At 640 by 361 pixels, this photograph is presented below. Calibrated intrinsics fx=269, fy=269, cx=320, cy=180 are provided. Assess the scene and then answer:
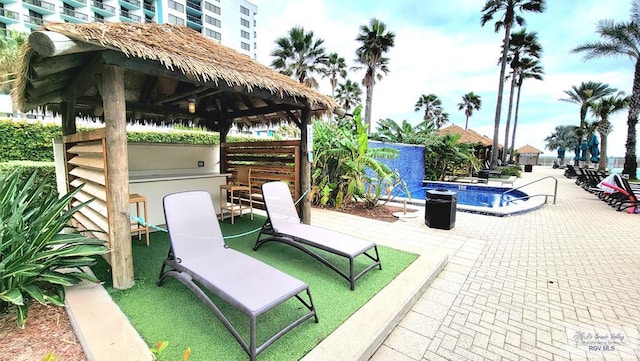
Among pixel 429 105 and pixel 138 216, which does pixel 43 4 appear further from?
pixel 429 105

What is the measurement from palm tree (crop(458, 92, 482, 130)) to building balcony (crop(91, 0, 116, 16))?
51516 millimetres

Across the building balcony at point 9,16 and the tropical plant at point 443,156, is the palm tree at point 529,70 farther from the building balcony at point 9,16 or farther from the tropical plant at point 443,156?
the building balcony at point 9,16

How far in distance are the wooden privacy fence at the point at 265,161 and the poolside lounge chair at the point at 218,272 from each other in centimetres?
264

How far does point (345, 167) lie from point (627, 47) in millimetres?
19287

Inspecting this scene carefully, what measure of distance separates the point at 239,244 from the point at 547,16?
23.3 meters

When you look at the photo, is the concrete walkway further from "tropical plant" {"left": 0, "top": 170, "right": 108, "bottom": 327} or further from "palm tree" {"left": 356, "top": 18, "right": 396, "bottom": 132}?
"palm tree" {"left": 356, "top": 18, "right": 396, "bottom": 132}

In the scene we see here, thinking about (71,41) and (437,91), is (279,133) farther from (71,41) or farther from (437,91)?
(437,91)

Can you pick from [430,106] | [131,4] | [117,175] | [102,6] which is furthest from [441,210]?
[131,4]

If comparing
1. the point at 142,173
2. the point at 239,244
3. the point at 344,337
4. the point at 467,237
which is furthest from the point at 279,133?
the point at 344,337

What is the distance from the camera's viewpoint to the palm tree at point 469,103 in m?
41.9

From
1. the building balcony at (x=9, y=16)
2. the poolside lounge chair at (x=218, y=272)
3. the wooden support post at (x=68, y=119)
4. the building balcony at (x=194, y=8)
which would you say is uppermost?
the building balcony at (x=194, y=8)

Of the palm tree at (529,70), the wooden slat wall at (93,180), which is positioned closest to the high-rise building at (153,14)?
the wooden slat wall at (93,180)

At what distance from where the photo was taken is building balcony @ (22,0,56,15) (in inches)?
1137

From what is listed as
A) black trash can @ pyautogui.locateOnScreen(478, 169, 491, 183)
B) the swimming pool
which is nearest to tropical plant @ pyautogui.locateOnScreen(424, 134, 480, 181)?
black trash can @ pyautogui.locateOnScreen(478, 169, 491, 183)
